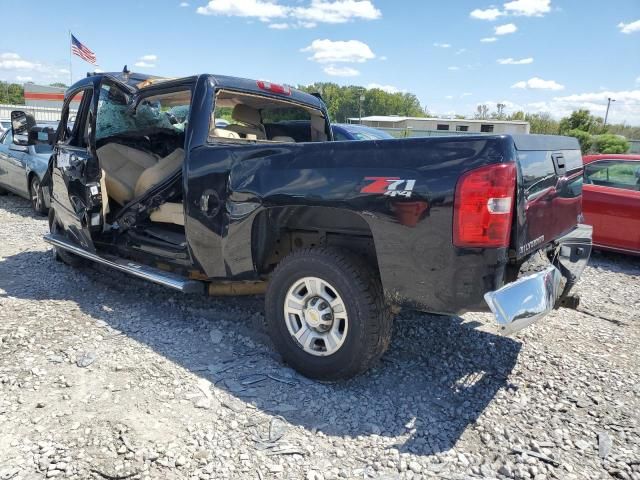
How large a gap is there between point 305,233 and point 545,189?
5.29 ft

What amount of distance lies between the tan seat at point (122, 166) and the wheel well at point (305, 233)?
2042 mm

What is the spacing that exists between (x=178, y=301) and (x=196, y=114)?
1.83 metres

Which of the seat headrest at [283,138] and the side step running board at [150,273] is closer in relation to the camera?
the side step running board at [150,273]

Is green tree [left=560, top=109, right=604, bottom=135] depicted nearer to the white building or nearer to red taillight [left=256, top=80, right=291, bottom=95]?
the white building

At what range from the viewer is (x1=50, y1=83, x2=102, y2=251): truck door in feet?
15.1

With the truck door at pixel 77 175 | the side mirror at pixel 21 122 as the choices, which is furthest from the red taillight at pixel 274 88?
the side mirror at pixel 21 122

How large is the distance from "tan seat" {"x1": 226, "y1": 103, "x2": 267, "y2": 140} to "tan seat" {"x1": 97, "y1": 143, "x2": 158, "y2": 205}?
1056 mm

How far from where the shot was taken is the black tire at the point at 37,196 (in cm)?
868

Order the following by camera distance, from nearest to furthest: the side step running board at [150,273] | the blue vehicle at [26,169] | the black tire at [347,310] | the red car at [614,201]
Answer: the black tire at [347,310], the side step running board at [150,273], the red car at [614,201], the blue vehicle at [26,169]

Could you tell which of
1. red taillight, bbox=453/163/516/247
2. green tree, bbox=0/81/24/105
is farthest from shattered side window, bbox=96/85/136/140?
green tree, bbox=0/81/24/105

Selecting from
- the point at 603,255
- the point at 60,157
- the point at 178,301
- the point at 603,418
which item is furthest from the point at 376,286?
the point at 603,255

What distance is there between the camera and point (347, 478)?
8.00ft

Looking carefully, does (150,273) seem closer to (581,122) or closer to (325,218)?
(325,218)

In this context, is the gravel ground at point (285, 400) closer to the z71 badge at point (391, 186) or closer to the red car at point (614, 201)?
the z71 badge at point (391, 186)
